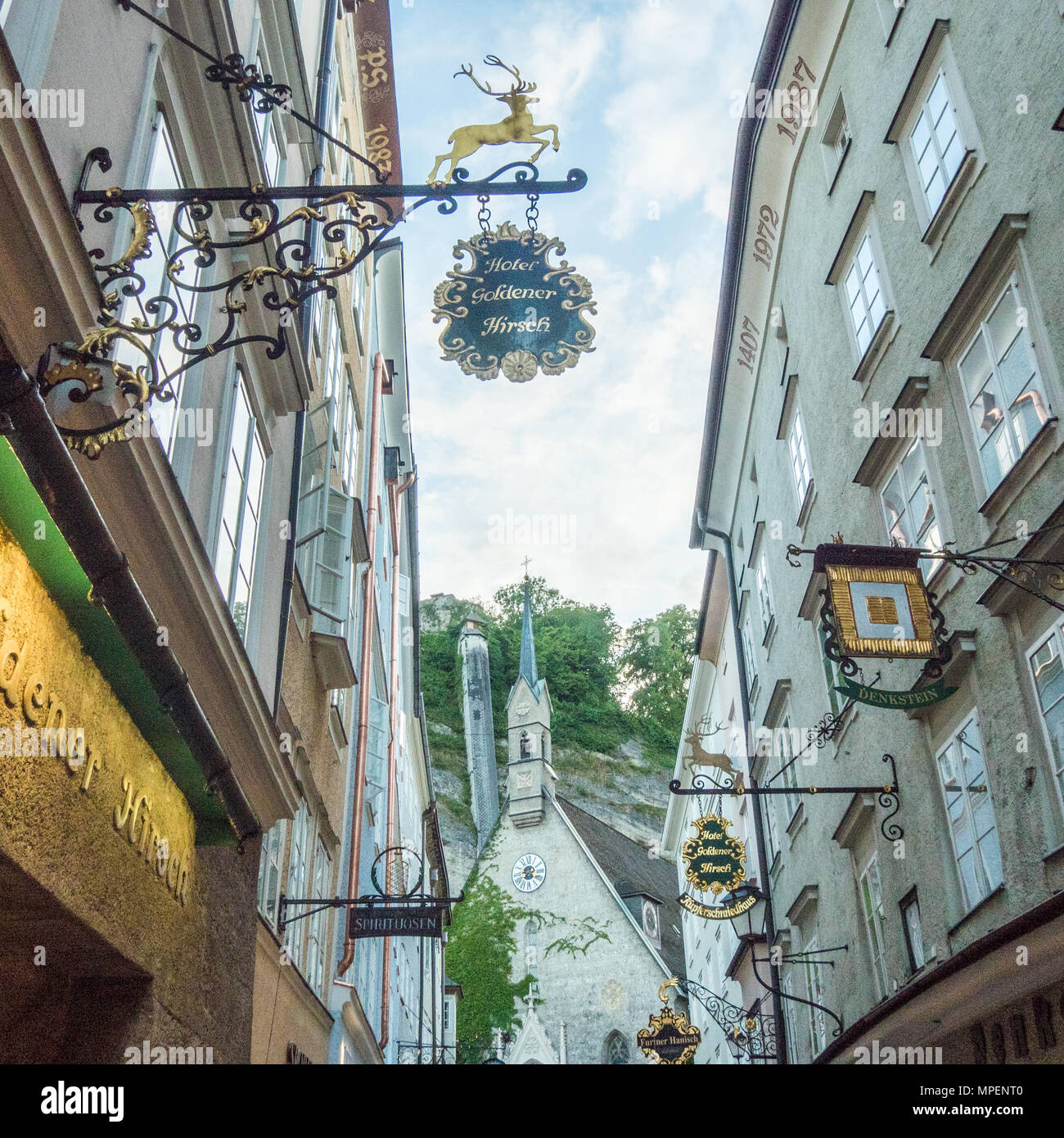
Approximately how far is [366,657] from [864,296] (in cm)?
812

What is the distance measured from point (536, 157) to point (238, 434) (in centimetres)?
368

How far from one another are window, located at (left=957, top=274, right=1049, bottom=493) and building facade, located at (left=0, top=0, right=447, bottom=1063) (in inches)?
179

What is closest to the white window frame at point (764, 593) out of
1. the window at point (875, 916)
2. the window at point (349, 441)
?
the window at point (875, 916)

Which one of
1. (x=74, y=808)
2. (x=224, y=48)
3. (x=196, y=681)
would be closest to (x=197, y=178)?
(x=224, y=48)

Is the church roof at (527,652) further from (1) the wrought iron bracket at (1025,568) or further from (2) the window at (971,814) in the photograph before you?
(1) the wrought iron bracket at (1025,568)

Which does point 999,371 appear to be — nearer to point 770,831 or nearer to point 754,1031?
point 770,831

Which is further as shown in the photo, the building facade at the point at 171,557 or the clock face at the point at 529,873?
the clock face at the point at 529,873

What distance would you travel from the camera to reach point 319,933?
12.3m

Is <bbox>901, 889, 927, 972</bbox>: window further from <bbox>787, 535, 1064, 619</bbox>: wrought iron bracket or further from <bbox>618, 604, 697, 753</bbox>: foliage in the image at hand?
<bbox>618, 604, 697, 753</bbox>: foliage

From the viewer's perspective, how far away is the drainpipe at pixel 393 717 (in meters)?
16.4

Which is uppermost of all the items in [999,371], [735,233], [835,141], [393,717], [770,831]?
[735,233]

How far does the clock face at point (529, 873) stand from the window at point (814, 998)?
105 feet

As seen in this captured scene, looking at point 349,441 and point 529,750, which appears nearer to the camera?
point 349,441

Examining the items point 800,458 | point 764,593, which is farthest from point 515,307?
point 764,593
